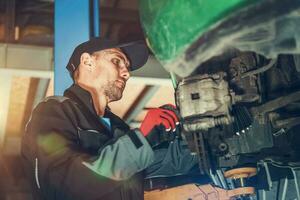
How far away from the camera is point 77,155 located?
1193mm

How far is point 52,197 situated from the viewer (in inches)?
50.4

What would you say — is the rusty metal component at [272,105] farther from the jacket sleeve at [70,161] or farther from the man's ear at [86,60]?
the man's ear at [86,60]

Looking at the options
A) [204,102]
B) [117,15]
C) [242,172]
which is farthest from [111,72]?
[117,15]

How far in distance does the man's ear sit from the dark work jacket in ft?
0.62

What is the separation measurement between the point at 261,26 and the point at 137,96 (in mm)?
2204

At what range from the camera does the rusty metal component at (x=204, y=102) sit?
4.20 ft

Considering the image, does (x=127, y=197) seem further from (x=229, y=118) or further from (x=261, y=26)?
(x=261, y=26)

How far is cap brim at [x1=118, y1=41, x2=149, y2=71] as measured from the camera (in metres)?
1.69

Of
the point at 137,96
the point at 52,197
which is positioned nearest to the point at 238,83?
the point at 52,197

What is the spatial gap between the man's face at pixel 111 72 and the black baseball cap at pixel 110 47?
0.02m

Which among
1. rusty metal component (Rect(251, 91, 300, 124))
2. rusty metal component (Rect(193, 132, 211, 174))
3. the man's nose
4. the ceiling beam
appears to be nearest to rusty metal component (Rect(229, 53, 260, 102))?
rusty metal component (Rect(251, 91, 300, 124))

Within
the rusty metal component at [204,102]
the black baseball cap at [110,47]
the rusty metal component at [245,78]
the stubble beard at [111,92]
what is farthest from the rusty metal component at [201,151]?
the black baseball cap at [110,47]

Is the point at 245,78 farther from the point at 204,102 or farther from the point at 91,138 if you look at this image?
the point at 91,138

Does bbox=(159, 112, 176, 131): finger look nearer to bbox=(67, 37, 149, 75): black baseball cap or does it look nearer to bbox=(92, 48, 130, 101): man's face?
bbox=(92, 48, 130, 101): man's face
